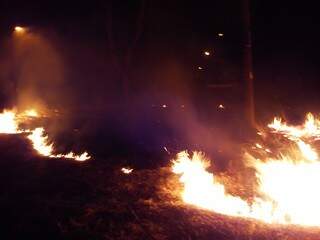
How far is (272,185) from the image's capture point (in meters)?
9.24

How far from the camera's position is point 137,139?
38.1 ft

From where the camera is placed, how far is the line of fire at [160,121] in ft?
24.4

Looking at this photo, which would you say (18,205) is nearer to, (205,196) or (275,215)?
(205,196)

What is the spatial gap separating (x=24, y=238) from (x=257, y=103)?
11.1 metres

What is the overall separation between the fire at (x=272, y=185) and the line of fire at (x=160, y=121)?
40 millimetres

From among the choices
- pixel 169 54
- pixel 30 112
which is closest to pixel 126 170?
pixel 169 54

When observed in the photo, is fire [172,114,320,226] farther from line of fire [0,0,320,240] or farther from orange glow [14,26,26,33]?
orange glow [14,26,26,33]

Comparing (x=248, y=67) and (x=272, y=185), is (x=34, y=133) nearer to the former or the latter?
(x=248, y=67)

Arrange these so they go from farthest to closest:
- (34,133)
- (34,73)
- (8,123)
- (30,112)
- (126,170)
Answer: (34,73), (30,112), (8,123), (34,133), (126,170)

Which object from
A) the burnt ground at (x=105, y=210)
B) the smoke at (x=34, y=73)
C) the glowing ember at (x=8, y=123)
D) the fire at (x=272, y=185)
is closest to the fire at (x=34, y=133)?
the glowing ember at (x=8, y=123)

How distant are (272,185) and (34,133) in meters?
8.19

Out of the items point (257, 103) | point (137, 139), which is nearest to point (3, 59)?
point (137, 139)

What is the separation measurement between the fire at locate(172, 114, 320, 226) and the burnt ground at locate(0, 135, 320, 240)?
474 millimetres

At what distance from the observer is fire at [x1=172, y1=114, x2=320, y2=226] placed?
793 cm
